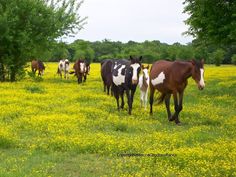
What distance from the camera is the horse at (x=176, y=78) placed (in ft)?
51.9

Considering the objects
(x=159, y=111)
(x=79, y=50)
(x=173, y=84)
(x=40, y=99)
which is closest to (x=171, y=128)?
(x=173, y=84)

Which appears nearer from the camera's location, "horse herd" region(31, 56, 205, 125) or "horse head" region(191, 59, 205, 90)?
"horse head" region(191, 59, 205, 90)

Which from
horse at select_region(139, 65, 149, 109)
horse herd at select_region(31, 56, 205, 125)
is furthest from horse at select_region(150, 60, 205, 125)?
horse at select_region(139, 65, 149, 109)

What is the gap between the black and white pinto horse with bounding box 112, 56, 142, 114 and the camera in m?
17.8

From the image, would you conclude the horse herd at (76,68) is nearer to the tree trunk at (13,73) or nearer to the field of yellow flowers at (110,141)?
the tree trunk at (13,73)

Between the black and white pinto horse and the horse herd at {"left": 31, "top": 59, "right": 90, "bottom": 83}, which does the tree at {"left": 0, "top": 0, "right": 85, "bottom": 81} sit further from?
the black and white pinto horse

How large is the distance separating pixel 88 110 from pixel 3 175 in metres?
9.22

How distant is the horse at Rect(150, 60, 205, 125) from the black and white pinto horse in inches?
37.0

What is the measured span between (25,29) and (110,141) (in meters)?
22.2

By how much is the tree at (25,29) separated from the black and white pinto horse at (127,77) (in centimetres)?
1282

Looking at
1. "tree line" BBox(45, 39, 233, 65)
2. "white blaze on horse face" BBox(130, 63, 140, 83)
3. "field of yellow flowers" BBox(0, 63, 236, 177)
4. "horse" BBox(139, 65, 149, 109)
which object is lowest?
"field of yellow flowers" BBox(0, 63, 236, 177)

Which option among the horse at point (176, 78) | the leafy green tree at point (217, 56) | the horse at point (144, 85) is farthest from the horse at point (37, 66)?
the leafy green tree at point (217, 56)

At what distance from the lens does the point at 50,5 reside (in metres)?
35.2

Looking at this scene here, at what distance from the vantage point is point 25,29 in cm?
3183
